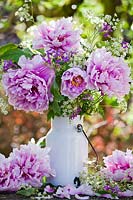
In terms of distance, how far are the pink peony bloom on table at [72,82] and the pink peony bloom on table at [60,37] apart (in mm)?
97

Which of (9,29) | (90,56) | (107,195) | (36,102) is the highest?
(9,29)

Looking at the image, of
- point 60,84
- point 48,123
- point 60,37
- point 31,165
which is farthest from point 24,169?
point 48,123

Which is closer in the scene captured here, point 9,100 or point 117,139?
point 9,100

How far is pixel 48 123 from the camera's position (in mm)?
4355

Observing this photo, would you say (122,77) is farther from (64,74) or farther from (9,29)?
(9,29)

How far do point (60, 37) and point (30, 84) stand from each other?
0.18 meters

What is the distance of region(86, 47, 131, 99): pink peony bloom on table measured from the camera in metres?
1.73

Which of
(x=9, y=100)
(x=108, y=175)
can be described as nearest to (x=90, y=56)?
(x=9, y=100)

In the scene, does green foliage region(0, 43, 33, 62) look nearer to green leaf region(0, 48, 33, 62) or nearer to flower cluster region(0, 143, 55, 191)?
green leaf region(0, 48, 33, 62)

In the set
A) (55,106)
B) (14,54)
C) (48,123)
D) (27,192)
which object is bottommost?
(27,192)

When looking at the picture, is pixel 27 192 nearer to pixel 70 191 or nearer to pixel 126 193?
pixel 70 191

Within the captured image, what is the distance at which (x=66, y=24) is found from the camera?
1.83m

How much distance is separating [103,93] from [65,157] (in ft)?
0.69

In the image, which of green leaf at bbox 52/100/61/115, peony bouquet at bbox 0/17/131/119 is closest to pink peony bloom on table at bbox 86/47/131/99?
peony bouquet at bbox 0/17/131/119
